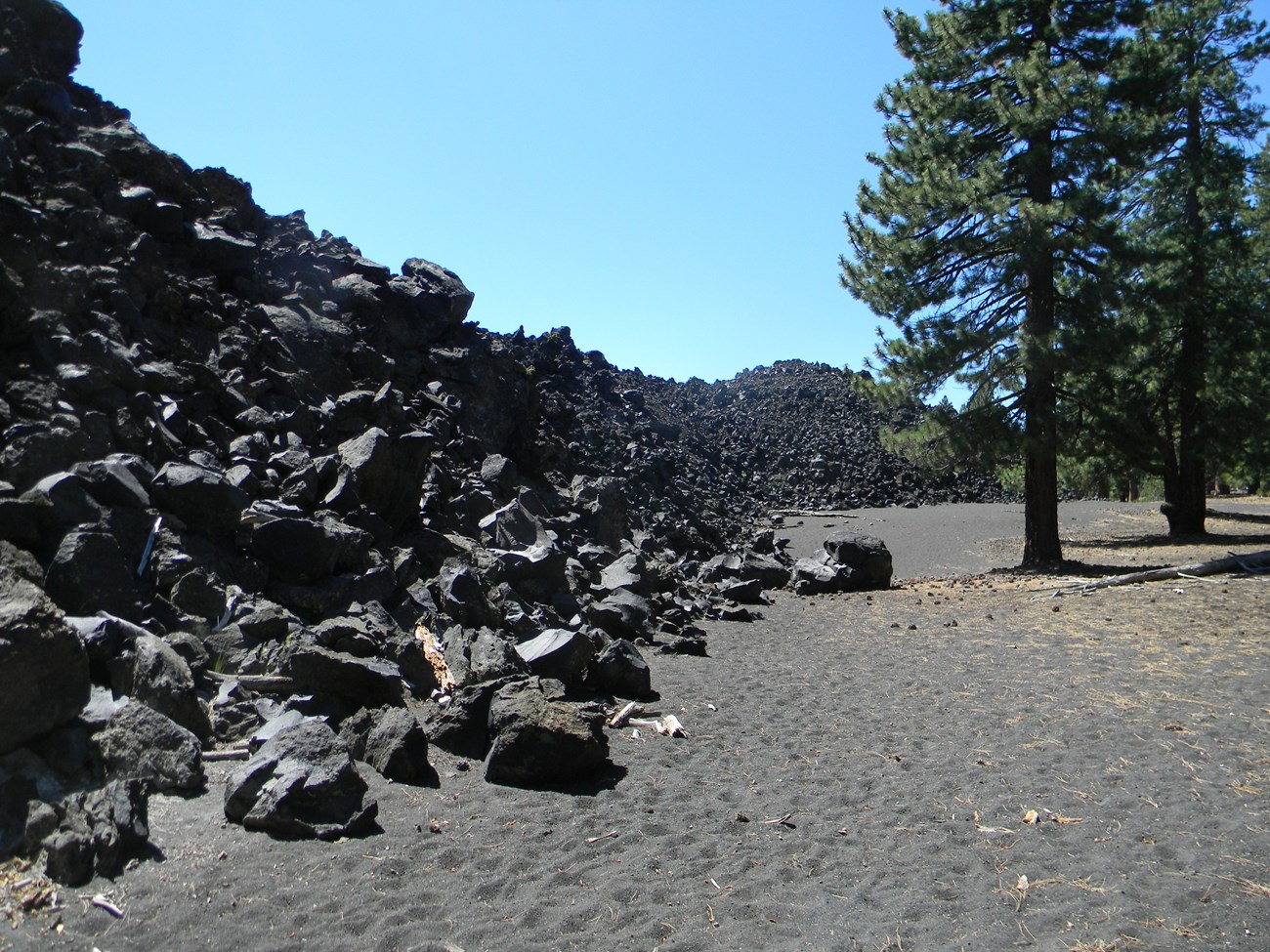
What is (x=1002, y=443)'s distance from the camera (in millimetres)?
15258

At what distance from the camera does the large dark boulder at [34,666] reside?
4.18 m

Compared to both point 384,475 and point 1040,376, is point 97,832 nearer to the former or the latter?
point 384,475

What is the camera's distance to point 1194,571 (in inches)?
508

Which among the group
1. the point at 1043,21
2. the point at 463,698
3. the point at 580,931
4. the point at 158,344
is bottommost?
the point at 580,931

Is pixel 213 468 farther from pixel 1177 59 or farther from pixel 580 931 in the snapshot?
pixel 1177 59

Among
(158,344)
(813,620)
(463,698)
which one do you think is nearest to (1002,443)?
(813,620)

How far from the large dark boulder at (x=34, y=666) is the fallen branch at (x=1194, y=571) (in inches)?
481

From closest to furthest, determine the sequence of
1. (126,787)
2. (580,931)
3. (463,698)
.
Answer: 1. (580,931)
2. (126,787)
3. (463,698)

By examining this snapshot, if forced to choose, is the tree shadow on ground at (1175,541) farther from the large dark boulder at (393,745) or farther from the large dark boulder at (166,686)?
the large dark boulder at (166,686)

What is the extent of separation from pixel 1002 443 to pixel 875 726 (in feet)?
32.1

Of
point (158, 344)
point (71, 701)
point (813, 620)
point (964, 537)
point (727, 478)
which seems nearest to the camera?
point (71, 701)

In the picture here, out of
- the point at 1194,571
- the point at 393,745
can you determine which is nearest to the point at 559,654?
the point at 393,745

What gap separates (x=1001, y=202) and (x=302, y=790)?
13.8 m

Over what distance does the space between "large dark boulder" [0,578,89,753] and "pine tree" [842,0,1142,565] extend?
13.8m
